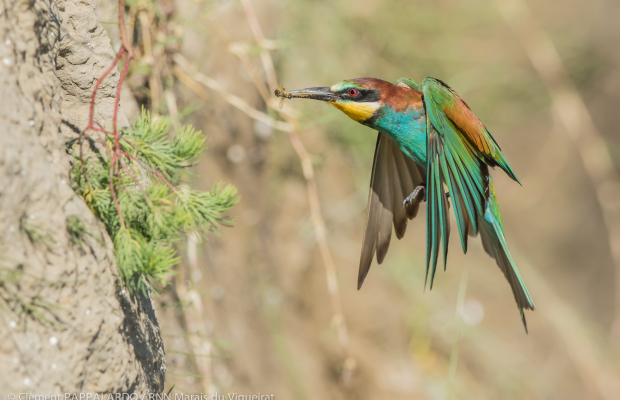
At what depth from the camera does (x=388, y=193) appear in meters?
1.99

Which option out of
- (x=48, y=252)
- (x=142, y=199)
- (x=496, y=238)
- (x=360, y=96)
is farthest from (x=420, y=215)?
(x=48, y=252)

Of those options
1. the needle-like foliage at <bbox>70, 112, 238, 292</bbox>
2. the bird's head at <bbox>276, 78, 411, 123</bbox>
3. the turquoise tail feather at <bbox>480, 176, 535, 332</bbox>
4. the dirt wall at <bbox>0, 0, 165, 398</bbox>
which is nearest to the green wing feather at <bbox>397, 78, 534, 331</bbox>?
the turquoise tail feather at <bbox>480, 176, 535, 332</bbox>

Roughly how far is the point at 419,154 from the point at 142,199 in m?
1.08

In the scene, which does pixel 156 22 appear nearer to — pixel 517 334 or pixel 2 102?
pixel 2 102

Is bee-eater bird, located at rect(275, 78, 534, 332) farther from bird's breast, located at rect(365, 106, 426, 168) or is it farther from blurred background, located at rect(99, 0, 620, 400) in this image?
blurred background, located at rect(99, 0, 620, 400)

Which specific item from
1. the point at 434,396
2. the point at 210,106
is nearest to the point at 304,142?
the point at 210,106

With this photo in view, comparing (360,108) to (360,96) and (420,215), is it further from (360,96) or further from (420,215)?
(420,215)

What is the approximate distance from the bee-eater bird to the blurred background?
73 cm

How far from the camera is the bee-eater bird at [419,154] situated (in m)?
1.73

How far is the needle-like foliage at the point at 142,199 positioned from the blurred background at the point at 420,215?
1.31 m

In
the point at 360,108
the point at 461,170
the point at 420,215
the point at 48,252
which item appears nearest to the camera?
the point at 48,252

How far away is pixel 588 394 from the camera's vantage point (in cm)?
382

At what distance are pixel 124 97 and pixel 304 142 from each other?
1560mm

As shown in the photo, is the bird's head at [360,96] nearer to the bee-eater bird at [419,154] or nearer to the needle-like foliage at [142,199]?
the bee-eater bird at [419,154]
